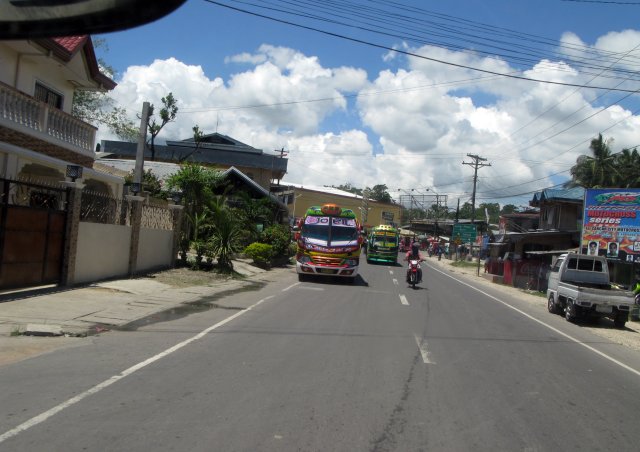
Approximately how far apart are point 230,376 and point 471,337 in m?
6.10

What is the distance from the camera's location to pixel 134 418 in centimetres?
524

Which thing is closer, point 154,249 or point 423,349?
point 423,349

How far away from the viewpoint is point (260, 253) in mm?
27641

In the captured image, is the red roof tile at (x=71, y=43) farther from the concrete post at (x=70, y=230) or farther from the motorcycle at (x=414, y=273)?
the motorcycle at (x=414, y=273)

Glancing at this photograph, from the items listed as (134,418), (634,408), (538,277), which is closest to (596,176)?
(538,277)

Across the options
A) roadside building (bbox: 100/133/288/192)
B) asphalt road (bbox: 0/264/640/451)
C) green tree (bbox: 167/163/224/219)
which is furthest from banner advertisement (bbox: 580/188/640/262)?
roadside building (bbox: 100/133/288/192)

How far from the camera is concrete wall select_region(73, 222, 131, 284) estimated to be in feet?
48.0

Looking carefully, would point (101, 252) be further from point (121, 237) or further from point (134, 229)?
point (134, 229)

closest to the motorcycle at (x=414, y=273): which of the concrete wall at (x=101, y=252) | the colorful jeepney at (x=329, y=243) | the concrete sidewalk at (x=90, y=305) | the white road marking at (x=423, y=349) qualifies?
the colorful jeepney at (x=329, y=243)

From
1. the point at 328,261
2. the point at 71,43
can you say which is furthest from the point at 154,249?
the point at 71,43

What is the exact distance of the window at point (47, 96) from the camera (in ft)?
60.1

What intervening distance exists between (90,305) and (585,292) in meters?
12.8

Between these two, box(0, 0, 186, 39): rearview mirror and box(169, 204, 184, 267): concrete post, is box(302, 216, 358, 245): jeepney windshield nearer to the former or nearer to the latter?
box(169, 204, 184, 267): concrete post

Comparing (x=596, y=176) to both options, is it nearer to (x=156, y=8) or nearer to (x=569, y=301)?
(x=569, y=301)
